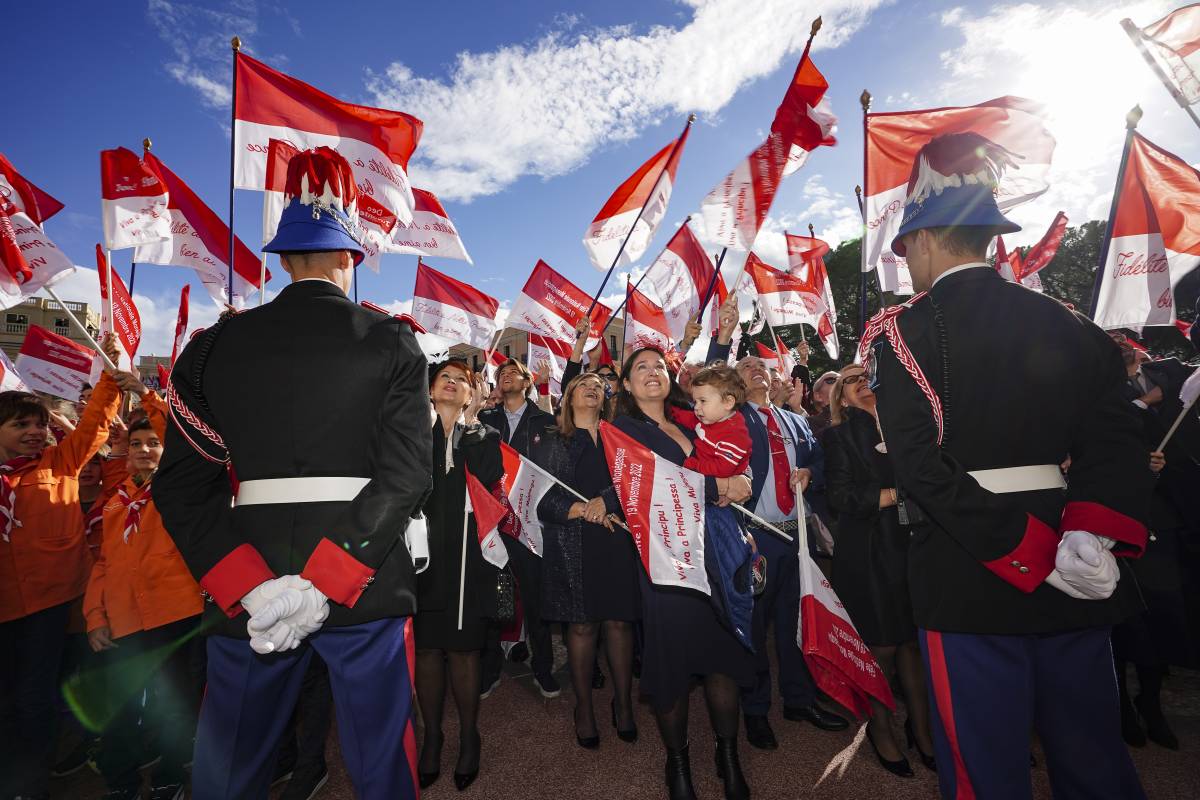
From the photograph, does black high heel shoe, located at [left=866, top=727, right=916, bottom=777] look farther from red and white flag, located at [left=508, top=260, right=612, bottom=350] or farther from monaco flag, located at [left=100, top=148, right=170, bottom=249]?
monaco flag, located at [left=100, top=148, right=170, bottom=249]

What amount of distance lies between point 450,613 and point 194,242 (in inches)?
196

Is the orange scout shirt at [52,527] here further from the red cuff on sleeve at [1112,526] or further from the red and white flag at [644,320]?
the red and white flag at [644,320]

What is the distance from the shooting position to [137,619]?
3.55 meters

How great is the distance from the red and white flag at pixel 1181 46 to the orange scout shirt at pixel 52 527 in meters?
7.09

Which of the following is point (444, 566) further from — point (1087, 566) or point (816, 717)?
point (1087, 566)

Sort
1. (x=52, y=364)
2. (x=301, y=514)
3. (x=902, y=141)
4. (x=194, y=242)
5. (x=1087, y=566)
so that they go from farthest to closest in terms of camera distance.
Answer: (x=52, y=364) → (x=194, y=242) → (x=902, y=141) → (x=301, y=514) → (x=1087, y=566)

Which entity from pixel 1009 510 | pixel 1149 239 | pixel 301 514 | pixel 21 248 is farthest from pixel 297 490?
pixel 1149 239

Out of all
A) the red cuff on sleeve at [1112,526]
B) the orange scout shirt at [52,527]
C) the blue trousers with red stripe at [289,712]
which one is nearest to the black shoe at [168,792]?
the orange scout shirt at [52,527]

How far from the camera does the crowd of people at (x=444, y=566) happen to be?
188 cm

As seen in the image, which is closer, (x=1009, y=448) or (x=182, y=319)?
(x=1009, y=448)


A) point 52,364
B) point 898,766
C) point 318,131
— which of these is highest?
point 318,131

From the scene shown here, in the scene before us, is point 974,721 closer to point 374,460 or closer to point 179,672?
point 374,460

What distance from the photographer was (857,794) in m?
3.34

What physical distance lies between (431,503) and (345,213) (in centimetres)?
196
